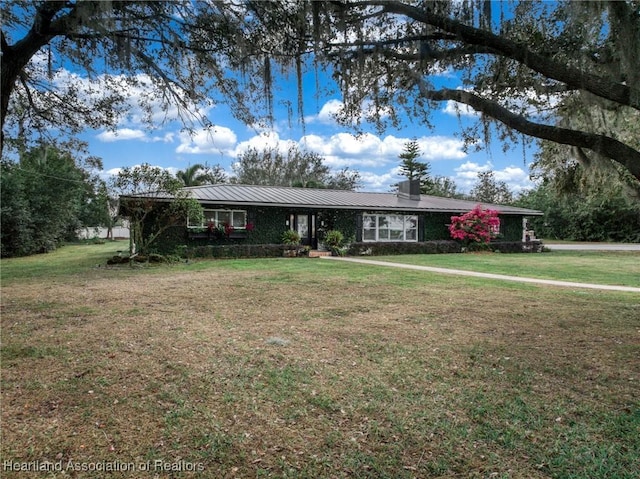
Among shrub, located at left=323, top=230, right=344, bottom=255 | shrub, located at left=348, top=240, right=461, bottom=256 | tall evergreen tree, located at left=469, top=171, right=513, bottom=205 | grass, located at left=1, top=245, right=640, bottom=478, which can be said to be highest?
tall evergreen tree, located at left=469, top=171, right=513, bottom=205

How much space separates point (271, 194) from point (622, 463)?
17496 mm

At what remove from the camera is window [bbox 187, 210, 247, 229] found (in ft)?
53.5

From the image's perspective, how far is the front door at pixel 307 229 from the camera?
755 inches

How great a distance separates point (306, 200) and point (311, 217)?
1.04 metres

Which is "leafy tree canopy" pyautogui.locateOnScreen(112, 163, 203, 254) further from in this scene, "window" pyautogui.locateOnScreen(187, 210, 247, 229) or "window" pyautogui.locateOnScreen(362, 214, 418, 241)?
"window" pyautogui.locateOnScreen(362, 214, 418, 241)

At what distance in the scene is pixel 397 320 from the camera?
5.74m

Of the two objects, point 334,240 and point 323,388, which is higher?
point 334,240

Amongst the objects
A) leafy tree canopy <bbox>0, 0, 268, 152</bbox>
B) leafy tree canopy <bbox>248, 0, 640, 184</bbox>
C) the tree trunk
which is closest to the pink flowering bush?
leafy tree canopy <bbox>248, 0, 640, 184</bbox>

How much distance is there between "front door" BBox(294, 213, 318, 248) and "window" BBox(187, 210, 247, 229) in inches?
124

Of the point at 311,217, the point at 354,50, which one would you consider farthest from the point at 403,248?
the point at 354,50

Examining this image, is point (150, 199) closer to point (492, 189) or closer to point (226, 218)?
point (226, 218)

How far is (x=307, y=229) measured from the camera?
19391mm

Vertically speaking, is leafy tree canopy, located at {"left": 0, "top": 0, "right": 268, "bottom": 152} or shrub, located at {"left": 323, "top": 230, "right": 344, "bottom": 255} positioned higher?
leafy tree canopy, located at {"left": 0, "top": 0, "right": 268, "bottom": 152}

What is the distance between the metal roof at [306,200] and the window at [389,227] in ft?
2.18
